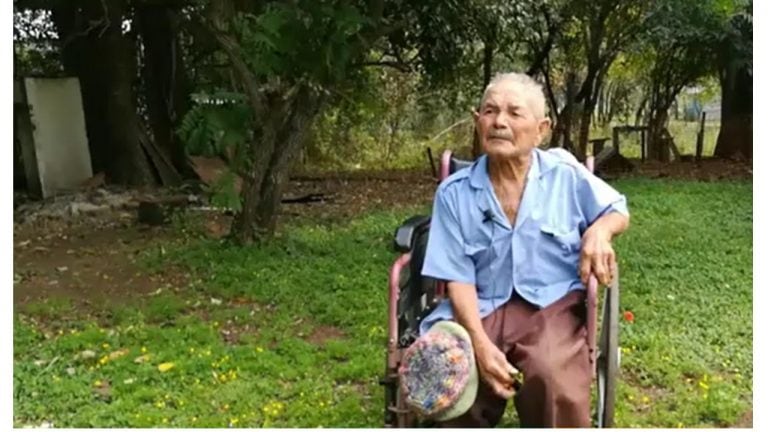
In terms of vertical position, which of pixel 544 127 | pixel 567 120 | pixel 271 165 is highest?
pixel 544 127

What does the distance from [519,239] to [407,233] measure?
403 millimetres

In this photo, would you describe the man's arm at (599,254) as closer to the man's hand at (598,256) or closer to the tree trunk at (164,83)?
the man's hand at (598,256)

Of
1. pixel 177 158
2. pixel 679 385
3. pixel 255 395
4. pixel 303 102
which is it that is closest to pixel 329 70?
pixel 303 102

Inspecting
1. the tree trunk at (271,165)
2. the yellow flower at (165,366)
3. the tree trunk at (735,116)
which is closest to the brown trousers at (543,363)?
the yellow flower at (165,366)

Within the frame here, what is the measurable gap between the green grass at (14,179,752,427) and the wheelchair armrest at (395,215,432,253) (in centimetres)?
79

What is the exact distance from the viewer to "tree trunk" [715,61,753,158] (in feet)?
40.5

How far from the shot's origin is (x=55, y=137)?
9.38 m

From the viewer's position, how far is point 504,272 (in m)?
2.55

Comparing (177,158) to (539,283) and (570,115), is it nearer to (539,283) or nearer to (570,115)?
(570,115)

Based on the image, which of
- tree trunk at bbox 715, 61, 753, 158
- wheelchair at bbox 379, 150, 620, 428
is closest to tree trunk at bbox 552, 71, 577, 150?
tree trunk at bbox 715, 61, 753, 158

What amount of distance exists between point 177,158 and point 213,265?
468cm

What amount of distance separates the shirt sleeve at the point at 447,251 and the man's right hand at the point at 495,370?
9.5 inches

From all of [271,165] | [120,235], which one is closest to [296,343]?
[271,165]

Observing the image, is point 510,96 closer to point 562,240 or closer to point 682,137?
point 562,240
